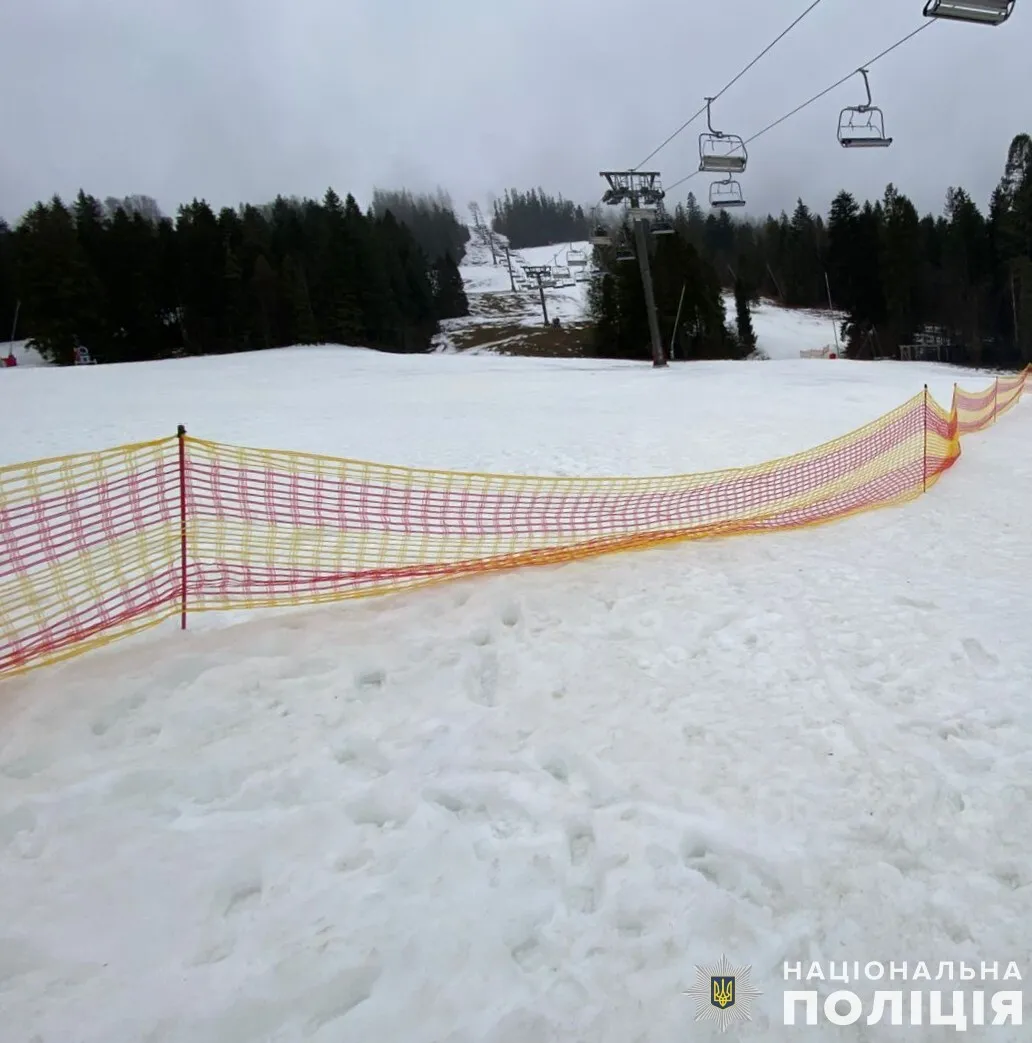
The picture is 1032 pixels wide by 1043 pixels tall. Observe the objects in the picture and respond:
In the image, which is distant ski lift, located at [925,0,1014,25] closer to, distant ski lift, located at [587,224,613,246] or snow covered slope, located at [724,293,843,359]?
distant ski lift, located at [587,224,613,246]

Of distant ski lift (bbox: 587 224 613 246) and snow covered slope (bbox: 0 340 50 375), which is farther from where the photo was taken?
snow covered slope (bbox: 0 340 50 375)

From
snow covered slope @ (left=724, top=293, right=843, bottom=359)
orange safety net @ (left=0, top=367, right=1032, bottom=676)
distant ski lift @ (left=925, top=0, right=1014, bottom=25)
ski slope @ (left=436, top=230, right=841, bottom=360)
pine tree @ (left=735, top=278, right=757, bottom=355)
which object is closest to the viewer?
orange safety net @ (left=0, top=367, right=1032, bottom=676)

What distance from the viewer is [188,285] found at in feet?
147

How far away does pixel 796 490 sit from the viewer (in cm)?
880

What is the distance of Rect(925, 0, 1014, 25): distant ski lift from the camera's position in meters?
7.15

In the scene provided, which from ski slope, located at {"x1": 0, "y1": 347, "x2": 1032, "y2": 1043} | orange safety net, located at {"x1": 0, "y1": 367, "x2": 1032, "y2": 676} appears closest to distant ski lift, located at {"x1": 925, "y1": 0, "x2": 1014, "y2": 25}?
orange safety net, located at {"x1": 0, "y1": 367, "x2": 1032, "y2": 676}

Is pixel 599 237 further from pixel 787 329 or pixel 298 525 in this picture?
pixel 787 329

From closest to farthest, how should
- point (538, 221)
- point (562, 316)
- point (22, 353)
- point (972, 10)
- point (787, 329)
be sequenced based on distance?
point (972, 10)
point (22, 353)
point (787, 329)
point (562, 316)
point (538, 221)

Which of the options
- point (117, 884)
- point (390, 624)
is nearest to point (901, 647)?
point (390, 624)

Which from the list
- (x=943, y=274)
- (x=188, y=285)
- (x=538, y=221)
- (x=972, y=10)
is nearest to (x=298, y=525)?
(x=972, y=10)

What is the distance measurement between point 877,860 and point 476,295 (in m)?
95.1

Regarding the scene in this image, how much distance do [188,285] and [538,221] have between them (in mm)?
149960

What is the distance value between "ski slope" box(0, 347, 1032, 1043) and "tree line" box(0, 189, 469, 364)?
147 ft

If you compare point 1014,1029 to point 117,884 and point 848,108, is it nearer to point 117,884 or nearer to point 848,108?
point 117,884
